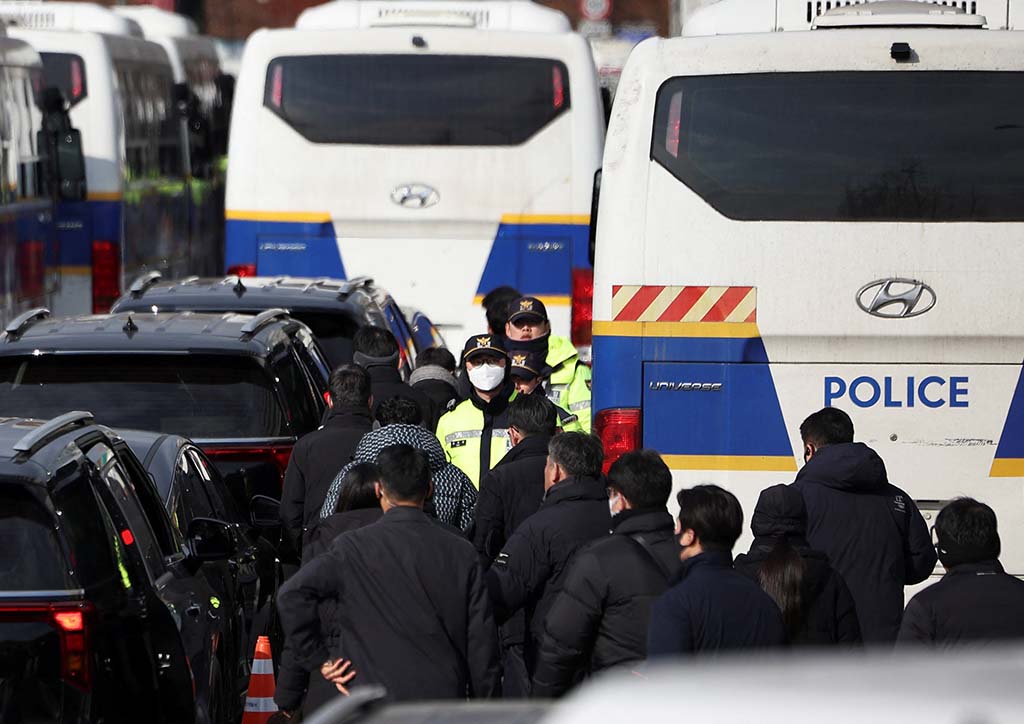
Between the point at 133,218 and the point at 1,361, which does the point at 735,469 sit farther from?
the point at 133,218

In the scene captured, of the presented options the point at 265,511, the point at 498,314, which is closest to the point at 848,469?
the point at 265,511

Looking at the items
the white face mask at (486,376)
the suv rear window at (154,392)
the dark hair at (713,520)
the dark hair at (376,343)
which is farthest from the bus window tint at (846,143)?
the dark hair at (713,520)

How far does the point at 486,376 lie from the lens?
9258 millimetres

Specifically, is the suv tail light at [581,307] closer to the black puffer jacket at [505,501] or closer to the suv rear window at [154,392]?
the suv rear window at [154,392]

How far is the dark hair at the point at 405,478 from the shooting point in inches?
Result: 243

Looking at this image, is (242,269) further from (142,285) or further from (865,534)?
(865,534)

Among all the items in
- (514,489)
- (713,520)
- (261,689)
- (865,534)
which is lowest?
(261,689)

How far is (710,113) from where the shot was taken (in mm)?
8516

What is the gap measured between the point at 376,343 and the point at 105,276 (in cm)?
897

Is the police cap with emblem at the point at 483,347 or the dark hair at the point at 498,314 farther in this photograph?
the dark hair at the point at 498,314

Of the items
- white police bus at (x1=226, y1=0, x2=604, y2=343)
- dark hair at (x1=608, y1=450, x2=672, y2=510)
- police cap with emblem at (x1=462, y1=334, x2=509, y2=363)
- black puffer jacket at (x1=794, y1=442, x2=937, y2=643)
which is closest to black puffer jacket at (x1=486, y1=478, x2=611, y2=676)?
dark hair at (x1=608, y1=450, x2=672, y2=510)

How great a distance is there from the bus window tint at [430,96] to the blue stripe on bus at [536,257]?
30.3 inches

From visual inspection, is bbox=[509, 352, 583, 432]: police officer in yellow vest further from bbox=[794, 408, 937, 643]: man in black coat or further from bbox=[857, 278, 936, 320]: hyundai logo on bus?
bbox=[794, 408, 937, 643]: man in black coat

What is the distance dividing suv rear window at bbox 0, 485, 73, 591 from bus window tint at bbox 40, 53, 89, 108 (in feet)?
46.9
